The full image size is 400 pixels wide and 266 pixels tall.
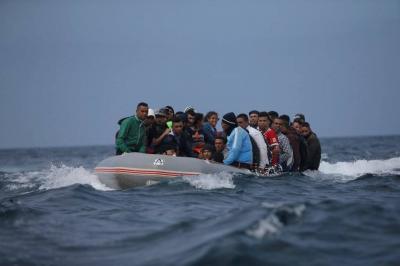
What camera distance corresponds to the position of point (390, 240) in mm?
6797

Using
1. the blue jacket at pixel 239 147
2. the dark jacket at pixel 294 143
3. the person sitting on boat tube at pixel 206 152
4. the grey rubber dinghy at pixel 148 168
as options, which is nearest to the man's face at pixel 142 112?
the grey rubber dinghy at pixel 148 168

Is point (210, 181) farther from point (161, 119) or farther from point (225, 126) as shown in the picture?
point (161, 119)

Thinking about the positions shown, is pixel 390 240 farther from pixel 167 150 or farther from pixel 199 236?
pixel 167 150

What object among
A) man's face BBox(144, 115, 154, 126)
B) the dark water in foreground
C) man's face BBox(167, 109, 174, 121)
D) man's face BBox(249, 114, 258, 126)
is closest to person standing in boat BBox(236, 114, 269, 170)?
man's face BBox(167, 109, 174, 121)

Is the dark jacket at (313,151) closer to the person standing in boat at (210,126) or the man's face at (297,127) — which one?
the man's face at (297,127)

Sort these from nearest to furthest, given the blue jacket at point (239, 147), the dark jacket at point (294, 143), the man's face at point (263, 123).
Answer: the blue jacket at point (239, 147) < the man's face at point (263, 123) < the dark jacket at point (294, 143)

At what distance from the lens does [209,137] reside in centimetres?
1467

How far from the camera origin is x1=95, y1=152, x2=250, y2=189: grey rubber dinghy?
1261 centimetres

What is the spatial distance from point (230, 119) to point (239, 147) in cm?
62

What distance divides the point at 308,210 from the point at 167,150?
5.50 metres

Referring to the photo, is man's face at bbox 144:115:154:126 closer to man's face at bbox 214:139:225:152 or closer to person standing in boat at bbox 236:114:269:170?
man's face at bbox 214:139:225:152

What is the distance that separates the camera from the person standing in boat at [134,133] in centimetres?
1315

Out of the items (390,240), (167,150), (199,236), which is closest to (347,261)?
(390,240)

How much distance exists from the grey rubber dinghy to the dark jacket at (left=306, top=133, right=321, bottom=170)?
3.49m
